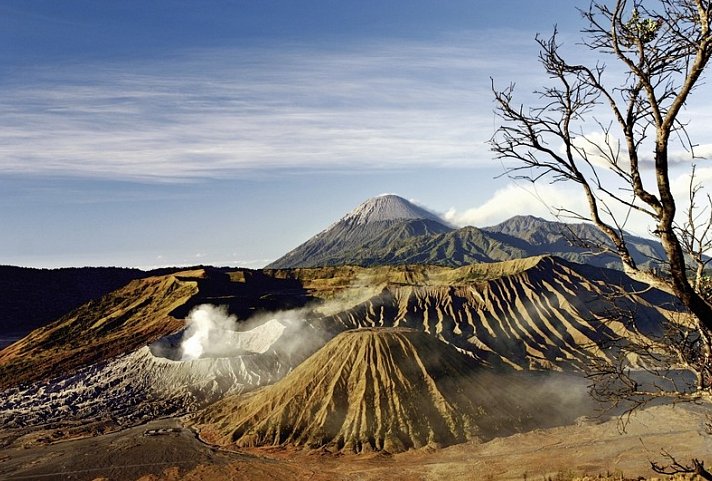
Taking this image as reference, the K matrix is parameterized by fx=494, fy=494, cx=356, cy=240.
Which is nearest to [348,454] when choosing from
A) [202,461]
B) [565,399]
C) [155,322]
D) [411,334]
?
[202,461]

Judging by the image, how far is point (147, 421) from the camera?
62906 mm

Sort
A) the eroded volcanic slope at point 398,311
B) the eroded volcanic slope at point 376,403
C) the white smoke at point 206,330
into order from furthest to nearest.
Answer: the eroded volcanic slope at point 398,311, the white smoke at point 206,330, the eroded volcanic slope at point 376,403

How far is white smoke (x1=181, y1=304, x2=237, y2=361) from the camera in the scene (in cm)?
8612

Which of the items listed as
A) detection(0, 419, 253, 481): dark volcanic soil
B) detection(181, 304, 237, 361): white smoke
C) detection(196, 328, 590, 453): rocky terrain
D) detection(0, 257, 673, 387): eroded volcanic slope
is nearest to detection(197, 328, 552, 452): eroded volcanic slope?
detection(196, 328, 590, 453): rocky terrain

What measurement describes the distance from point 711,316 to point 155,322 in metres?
103

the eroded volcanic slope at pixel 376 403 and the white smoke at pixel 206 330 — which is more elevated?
the white smoke at pixel 206 330

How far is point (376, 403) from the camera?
5488 centimetres

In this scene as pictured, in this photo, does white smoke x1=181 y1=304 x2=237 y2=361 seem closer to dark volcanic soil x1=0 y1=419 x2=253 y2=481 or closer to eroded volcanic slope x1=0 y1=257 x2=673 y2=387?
eroded volcanic slope x1=0 y1=257 x2=673 y2=387

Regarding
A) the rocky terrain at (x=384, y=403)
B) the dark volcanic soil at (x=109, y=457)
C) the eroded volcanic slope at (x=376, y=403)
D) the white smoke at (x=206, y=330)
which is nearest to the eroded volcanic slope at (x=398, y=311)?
the white smoke at (x=206, y=330)

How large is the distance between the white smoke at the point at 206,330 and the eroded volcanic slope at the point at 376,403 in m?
21.2

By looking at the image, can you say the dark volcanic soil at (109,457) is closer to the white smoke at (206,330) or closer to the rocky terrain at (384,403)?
the rocky terrain at (384,403)

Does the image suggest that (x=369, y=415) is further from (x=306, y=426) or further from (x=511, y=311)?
(x=511, y=311)

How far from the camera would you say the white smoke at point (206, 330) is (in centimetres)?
8612

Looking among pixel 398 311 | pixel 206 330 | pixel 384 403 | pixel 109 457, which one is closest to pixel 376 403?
pixel 384 403
